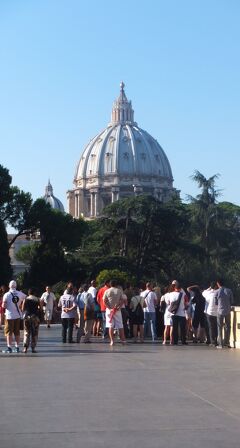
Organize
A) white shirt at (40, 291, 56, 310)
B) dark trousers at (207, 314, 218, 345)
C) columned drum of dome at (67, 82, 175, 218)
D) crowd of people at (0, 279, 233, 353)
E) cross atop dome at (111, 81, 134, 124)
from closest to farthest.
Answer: crowd of people at (0, 279, 233, 353) → dark trousers at (207, 314, 218, 345) → white shirt at (40, 291, 56, 310) → columned drum of dome at (67, 82, 175, 218) → cross atop dome at (111, 81, 134, 124)

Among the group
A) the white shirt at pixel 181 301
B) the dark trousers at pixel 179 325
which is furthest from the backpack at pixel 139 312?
the white shirt at pixel 181 301

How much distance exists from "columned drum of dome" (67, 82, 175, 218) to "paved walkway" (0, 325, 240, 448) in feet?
452

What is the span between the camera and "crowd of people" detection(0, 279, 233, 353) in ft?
58.4

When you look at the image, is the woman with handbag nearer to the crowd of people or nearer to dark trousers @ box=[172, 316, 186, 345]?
the crowd of people

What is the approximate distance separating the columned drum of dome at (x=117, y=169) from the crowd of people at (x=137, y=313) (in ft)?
427

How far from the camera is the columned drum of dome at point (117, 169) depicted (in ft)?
508

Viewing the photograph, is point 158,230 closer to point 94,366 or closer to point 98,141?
point 94,366

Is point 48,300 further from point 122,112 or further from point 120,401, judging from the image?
point 122,112

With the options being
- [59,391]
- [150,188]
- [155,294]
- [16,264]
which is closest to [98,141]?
[150,188]

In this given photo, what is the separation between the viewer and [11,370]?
1364cm

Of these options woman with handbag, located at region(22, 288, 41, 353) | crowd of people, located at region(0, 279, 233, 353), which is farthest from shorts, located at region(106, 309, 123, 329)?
woman with handbag, located at region(22, 288, 41, 353)

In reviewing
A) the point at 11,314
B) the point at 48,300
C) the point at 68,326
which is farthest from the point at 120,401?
the point at 48,300

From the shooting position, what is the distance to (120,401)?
1002cm

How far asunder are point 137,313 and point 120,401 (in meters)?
11.1
